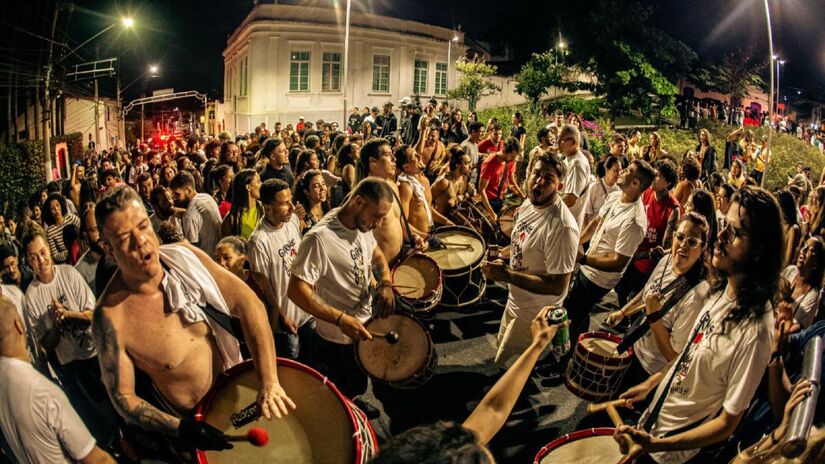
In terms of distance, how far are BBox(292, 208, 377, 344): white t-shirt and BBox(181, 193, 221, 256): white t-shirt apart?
226 cm

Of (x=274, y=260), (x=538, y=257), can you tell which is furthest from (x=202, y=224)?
(x=538, y=257)

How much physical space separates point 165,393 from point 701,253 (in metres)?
3.53

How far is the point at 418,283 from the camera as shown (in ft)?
16.4

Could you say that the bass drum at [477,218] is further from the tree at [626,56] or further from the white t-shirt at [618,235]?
the tree at [626,56]

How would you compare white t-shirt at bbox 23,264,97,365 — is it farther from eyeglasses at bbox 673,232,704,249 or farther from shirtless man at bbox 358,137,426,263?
eyeglasses at bbox 673,232,704,249

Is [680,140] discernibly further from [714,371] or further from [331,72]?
[714,371]

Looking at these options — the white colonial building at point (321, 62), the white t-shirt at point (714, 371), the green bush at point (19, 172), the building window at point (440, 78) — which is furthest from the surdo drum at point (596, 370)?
the building window at point (440, 78)

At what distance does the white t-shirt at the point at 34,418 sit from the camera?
2.27 metres

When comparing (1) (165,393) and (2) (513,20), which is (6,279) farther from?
(2) (513,20)

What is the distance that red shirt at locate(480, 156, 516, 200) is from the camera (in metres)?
8.42

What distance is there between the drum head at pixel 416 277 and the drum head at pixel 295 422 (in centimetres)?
238

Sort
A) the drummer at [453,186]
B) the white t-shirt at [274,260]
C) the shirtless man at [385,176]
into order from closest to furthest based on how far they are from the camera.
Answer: the white t-shirt at [274,260]
the shirtless man at [385,176]
the drummer at [453,186]

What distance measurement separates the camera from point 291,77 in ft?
106

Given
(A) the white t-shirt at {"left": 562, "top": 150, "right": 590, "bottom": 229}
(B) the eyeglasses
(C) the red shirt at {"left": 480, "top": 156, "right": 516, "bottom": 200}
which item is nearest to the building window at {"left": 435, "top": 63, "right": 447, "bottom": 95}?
(C) the red shirt at {"left": 480, "top": 156, "right": 516, "bottom": 200}
